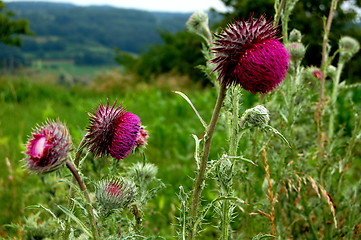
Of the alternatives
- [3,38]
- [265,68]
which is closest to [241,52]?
[265,68]

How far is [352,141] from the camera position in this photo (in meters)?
2.28

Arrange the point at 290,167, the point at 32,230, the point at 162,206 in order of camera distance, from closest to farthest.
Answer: the point at 32,230 < the point at 290,167 < the point at 162,206

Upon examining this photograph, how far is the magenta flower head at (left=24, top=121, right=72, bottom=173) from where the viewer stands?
115cm

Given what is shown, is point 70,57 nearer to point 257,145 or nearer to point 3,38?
point 3,38

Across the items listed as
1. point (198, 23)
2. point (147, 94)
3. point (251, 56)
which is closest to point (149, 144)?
point (198, 23)

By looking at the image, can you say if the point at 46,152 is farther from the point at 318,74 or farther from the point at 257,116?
the point at 318,74

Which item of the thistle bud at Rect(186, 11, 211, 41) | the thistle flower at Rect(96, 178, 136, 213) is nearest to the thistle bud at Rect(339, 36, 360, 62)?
the thistle bud at Rect(186, 11, 211, 41)

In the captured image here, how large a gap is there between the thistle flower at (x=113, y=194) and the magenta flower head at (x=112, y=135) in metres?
0.11

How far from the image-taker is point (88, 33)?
394ft

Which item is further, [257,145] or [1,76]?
[1,76]

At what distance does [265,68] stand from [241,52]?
0.09 metres

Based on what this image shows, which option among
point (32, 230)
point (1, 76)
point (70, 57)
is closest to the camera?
point (32, 230)

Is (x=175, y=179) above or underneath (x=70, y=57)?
above

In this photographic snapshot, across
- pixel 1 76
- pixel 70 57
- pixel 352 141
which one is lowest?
pixel 70 57
